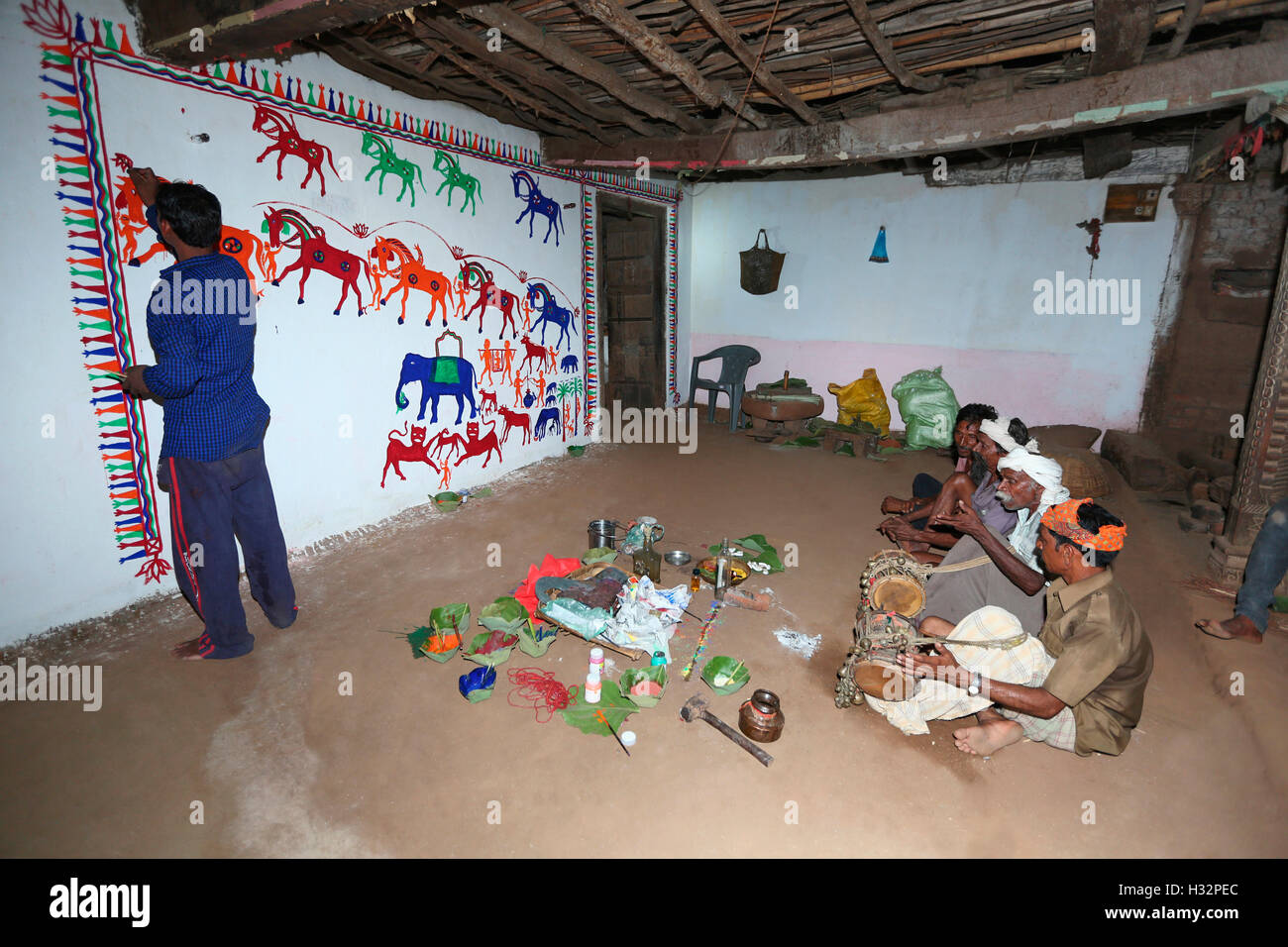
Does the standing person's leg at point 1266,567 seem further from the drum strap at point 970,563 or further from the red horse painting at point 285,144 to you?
the red horse painting at point 285,144

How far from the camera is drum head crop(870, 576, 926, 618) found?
3066 millimetres

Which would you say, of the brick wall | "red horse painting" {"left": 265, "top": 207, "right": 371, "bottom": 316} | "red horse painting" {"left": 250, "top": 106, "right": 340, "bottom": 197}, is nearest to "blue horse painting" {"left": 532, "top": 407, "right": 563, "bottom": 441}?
"red horse painting" {"left": 265, "top": 207, "right": 371, "bottom": 316}

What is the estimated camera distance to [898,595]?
3107mm

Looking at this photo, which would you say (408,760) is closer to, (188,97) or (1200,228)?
(188,97)

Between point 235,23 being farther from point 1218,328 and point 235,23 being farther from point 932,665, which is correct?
point 1218,328

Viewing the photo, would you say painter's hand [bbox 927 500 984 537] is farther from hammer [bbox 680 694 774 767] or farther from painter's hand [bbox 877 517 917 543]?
hammer [bbox 680 694 774 767]

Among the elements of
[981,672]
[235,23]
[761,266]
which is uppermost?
[235,23]

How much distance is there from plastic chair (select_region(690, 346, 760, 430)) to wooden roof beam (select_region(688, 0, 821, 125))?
4.17 metres

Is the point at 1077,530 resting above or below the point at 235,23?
below

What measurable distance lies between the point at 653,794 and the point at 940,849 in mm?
998

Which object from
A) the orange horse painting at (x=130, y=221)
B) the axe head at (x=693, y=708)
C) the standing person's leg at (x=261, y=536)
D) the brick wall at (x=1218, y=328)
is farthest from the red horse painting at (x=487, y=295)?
the brick wall at (x=1218, y=328)

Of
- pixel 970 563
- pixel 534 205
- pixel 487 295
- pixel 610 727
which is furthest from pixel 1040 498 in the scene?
pixel 534 205

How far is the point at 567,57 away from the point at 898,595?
3693 millimetres
